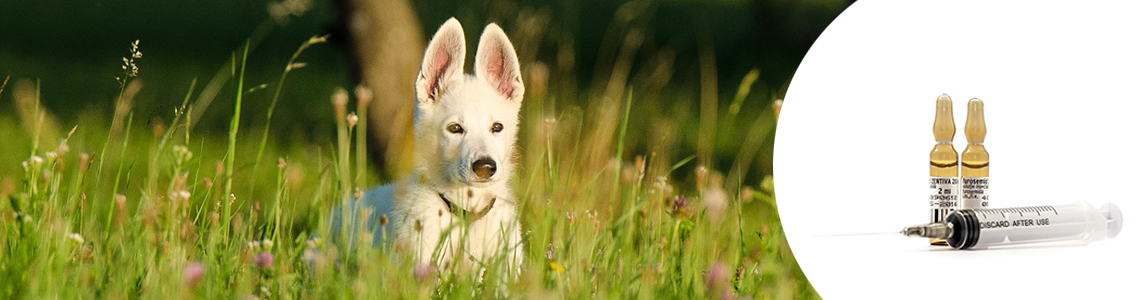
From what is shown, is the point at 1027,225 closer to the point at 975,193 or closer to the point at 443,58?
the point at 975,193

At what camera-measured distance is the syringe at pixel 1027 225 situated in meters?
2.05

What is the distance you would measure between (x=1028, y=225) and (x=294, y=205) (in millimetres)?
1466

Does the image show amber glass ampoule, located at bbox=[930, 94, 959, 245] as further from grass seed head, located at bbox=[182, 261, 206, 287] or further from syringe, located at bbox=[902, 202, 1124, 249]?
grass seed head, located at bbox=[182, 261, 206, 287]

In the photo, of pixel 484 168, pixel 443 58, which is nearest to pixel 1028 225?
pixel 484 168

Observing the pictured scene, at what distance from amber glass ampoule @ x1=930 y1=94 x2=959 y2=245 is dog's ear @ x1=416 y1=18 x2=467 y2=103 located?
0.91 m

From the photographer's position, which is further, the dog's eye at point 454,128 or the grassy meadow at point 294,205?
the dog's eye at point 454,128

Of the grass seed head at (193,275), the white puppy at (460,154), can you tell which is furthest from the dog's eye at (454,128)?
the grass seed head at (193,275)

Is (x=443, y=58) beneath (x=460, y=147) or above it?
above

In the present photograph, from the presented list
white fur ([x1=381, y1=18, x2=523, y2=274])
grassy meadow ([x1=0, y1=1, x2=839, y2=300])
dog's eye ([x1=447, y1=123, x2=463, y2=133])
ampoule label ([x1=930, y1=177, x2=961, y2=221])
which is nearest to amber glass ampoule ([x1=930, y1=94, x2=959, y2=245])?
ampoule label ([x1=930, y1=177, x2=961, y2=221])

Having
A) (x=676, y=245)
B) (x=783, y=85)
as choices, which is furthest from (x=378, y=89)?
(x=783, y=85)

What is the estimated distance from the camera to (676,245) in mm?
2330

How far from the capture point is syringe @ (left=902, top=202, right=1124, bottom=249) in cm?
205

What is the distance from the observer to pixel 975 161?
6.89 ft

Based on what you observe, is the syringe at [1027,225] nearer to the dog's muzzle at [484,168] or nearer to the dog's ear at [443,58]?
the dog's muzzle at [484,168]
